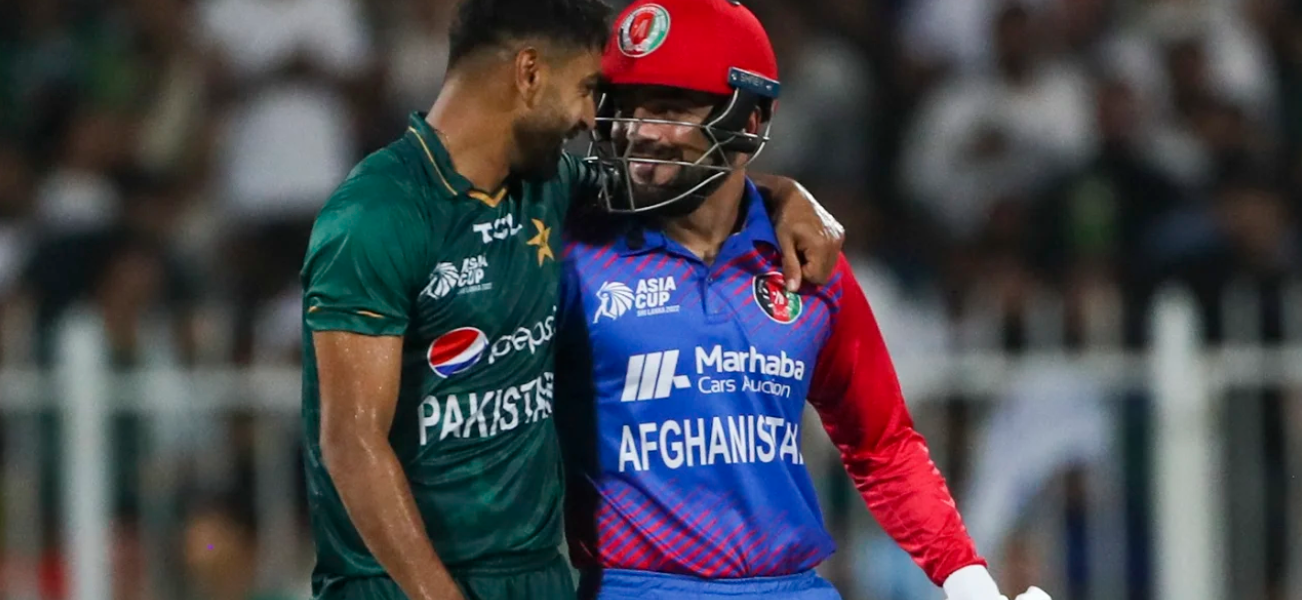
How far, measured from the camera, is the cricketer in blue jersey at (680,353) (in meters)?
4.55

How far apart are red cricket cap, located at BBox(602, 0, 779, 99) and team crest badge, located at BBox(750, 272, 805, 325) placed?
402mm

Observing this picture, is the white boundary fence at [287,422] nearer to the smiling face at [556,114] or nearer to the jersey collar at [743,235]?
the jersey collar at [743,235]

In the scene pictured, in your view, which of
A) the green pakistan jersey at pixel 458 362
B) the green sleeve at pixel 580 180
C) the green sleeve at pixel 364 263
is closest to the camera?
the green sleeve at pixel 364 263

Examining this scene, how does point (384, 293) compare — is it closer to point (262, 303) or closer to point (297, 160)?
point (262, 303)

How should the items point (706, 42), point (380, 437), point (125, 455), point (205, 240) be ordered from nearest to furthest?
point (380, 437) < point (706, 42) < point (125, 455) < point (205, 240)

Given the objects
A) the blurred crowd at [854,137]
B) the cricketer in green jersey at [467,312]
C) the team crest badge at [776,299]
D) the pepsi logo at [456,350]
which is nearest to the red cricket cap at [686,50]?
the cricketer in green jersey at [467,312]

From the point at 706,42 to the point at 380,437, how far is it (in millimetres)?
1194

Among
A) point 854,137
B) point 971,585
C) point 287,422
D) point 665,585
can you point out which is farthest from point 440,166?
point 854,137

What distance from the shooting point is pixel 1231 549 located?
8078 mm

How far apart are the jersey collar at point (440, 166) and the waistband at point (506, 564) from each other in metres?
0.70

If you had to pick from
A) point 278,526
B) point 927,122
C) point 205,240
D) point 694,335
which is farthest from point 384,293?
point 927,122

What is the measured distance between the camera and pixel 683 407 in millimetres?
4559

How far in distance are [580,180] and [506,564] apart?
87 centimetres

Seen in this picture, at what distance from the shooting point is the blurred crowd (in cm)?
888
